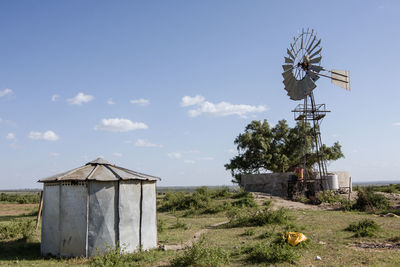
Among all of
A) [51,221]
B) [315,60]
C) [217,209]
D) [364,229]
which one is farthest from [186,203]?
[315,60]

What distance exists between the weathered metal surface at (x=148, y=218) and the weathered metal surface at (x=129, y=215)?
0.21 metres

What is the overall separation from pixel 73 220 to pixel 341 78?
945 inches

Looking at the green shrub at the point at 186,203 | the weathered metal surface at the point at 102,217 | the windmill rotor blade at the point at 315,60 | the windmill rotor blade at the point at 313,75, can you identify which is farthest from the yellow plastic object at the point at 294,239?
the windmill rotor blade at the point at 315,60

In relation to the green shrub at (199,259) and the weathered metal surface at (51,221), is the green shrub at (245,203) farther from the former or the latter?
the weathered metal surface at (51,221)

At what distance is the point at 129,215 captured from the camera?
35.6 feet

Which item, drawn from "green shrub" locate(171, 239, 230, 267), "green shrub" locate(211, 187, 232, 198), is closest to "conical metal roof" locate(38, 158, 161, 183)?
"green shrub" locate(171, 239, 230, 267)

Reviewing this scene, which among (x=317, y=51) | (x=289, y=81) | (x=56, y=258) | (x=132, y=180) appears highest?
(x=317, y=51)

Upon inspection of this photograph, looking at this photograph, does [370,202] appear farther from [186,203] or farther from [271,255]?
[271,255]

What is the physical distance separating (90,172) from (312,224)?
33.9ft

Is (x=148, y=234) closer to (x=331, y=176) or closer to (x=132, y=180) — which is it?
(x=132, y=180)

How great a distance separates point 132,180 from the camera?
36.2ft

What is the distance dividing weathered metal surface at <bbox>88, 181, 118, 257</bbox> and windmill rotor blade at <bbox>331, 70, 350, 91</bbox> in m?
22.4

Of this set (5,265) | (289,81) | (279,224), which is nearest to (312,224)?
(279,224)

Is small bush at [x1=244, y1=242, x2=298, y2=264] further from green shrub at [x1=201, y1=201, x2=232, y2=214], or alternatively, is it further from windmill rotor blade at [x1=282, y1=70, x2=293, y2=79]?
windmill rotor blade at [x1=282, y1=70, x2=293, y2=79]
